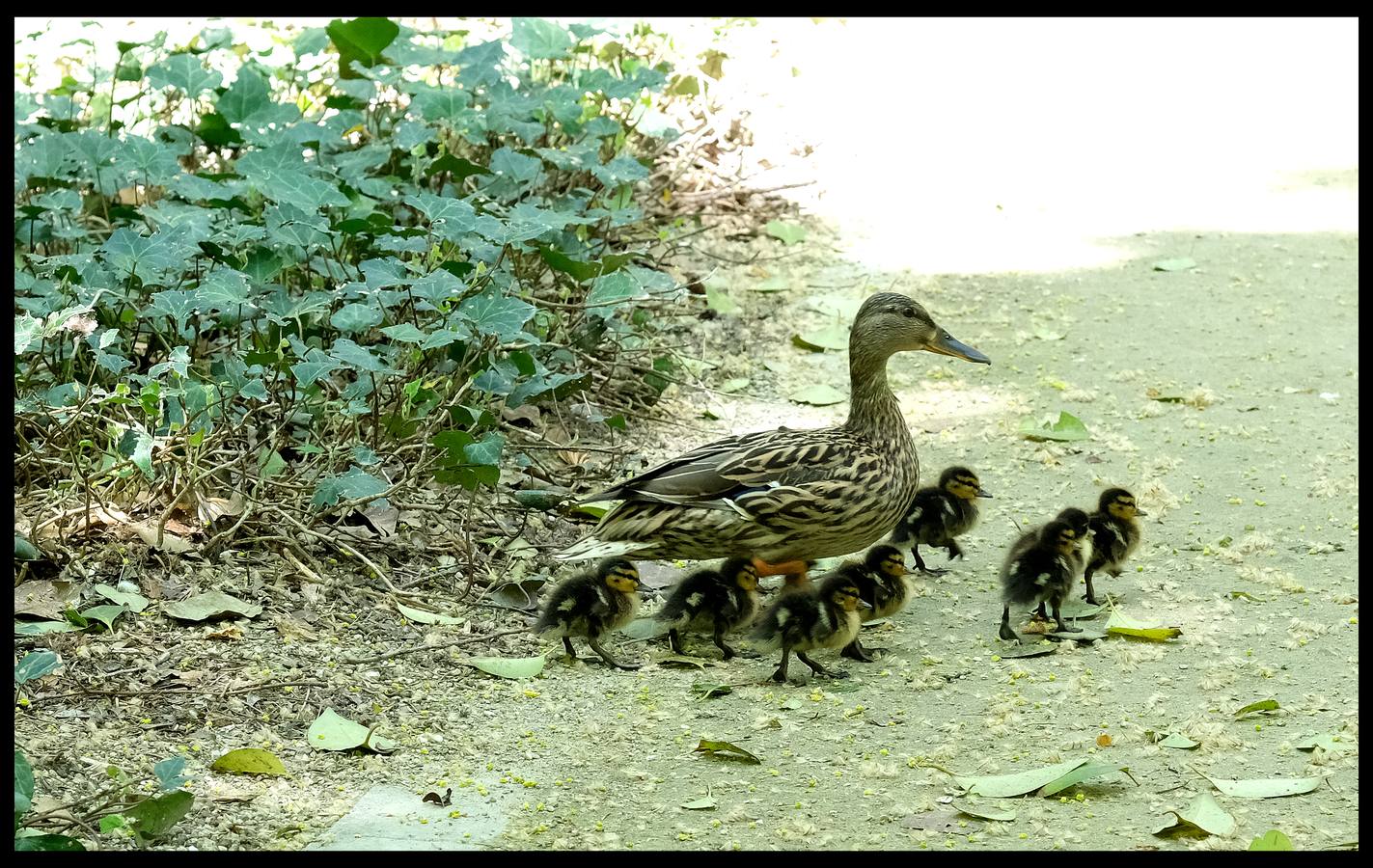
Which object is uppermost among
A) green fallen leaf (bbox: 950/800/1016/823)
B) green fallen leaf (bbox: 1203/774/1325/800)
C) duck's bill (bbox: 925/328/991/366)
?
duck's bill (bbox: 925/328/991/366)

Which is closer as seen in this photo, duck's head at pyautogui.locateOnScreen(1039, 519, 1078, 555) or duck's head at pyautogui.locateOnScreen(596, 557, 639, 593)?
duck's head at pyautogui.locateOnScreen(596, 557, 639, 593)

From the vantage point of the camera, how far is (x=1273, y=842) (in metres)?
3.06

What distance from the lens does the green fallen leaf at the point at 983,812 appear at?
328 centimetres

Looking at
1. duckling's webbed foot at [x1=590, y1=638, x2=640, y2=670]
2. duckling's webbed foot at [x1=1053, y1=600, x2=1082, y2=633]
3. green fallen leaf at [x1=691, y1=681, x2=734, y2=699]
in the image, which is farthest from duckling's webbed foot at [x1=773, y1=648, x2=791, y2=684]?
duckling's webbed foot at [x1=1053, y1=600, x2=1082, y2=633]

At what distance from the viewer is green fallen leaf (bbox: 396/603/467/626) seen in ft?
13.8

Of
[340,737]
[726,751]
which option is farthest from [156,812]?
[726,751]

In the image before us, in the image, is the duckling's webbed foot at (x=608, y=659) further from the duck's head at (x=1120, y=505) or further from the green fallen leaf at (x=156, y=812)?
the duck's head at (x=1120, y=505)

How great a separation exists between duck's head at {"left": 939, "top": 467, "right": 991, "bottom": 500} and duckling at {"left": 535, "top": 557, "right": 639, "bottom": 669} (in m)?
1.12

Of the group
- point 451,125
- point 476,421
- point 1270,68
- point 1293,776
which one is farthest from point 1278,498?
point 1270,68

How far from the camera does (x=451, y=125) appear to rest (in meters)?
5.94

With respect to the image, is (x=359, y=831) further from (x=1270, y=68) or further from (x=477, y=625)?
(x=1270, y=68)

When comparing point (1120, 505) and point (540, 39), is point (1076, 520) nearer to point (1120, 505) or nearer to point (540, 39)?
point (1120, 505)

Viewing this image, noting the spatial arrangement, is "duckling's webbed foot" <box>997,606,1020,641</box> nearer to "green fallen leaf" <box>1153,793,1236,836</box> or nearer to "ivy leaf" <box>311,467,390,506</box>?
"green fallen leaf" <box>1153,793,1236,836</box>
